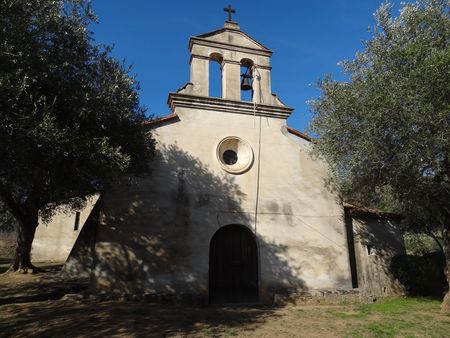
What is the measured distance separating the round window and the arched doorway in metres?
2.20

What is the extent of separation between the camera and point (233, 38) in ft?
48.7

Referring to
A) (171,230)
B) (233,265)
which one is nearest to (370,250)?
(233,265)

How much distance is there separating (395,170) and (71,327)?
9.74 meters

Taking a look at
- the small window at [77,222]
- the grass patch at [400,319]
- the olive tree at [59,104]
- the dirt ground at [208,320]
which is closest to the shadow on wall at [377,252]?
the grass patch at [400,319]

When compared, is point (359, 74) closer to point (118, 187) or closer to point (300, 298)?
A: point (300, 298)

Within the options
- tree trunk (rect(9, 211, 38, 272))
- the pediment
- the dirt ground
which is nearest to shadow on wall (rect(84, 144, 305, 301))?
the dirt ground

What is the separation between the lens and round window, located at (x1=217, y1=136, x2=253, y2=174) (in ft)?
43.9

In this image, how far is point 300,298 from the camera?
12523 millimetres

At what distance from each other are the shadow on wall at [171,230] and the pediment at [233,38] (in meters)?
5.02

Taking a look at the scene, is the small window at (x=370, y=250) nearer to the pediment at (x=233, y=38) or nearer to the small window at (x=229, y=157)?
the small window at (x=229, y=157)

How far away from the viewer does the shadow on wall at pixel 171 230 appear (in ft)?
37.1

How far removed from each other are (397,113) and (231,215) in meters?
6.26

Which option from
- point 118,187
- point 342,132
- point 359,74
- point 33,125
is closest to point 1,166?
point 33,125

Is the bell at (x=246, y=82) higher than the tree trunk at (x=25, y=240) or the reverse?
higher
